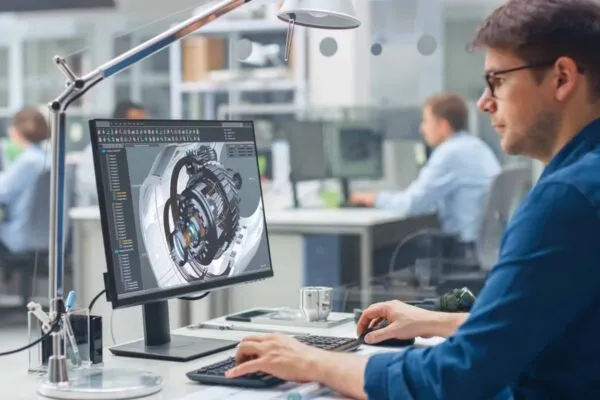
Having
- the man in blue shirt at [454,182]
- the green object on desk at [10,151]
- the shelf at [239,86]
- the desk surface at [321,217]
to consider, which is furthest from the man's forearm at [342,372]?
the green object on desk at [10,151]

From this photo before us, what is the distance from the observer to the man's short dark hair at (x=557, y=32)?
51.5 inches

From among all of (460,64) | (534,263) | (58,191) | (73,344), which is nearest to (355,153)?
(460,64)

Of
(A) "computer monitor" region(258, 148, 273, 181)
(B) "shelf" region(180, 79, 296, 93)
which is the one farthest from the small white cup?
(B) "shelf" region(180, 79, 296, 93)

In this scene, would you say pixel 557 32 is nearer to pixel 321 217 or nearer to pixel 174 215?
pixel 174 215

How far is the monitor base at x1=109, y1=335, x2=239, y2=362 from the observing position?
174cm

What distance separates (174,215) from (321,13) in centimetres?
54

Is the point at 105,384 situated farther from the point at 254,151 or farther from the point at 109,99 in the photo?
the point at 109,99

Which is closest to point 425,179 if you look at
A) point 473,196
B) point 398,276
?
point 473,196

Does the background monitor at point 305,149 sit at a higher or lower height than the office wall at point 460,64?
lower

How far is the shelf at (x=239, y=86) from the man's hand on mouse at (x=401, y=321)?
3730 millimetres

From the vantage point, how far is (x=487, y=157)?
4.84m

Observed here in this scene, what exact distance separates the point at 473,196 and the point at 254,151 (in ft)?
9.53

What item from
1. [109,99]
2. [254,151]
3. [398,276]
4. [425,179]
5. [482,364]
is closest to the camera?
[482,364]

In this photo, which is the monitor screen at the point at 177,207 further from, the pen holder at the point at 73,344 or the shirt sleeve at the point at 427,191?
the shirt sleeve at the point at 427,191
